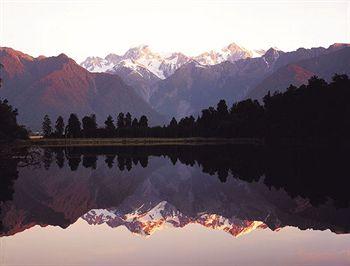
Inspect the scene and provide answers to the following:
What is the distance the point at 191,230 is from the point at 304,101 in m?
147

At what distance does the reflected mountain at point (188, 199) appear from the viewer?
143ft

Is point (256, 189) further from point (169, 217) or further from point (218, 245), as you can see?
point (218, 245)

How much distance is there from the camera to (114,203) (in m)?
58.1

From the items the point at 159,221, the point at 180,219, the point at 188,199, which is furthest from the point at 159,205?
the point at 159,221

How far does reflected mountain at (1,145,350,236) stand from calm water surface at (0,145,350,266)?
0.31ft

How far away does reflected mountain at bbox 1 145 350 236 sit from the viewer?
4366 cm

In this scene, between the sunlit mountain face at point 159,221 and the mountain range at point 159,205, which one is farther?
the mountain range at point 159,205

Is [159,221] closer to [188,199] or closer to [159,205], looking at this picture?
[159,205]

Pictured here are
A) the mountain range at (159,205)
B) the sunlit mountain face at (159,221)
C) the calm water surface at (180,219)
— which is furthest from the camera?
the mountain range at (159,205)

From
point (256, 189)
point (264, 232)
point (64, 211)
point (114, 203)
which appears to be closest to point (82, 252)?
point (264, 232)

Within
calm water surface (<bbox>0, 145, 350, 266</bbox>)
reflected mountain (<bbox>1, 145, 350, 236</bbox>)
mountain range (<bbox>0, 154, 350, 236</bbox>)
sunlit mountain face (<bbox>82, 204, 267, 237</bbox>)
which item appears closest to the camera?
calm water surface (<bbox>0, 145, 350, 266</bbox>)

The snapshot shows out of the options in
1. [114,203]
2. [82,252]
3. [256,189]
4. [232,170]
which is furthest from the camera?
[232,170]

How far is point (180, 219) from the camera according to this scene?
150 ft

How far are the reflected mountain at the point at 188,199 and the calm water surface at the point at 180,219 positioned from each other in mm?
96
